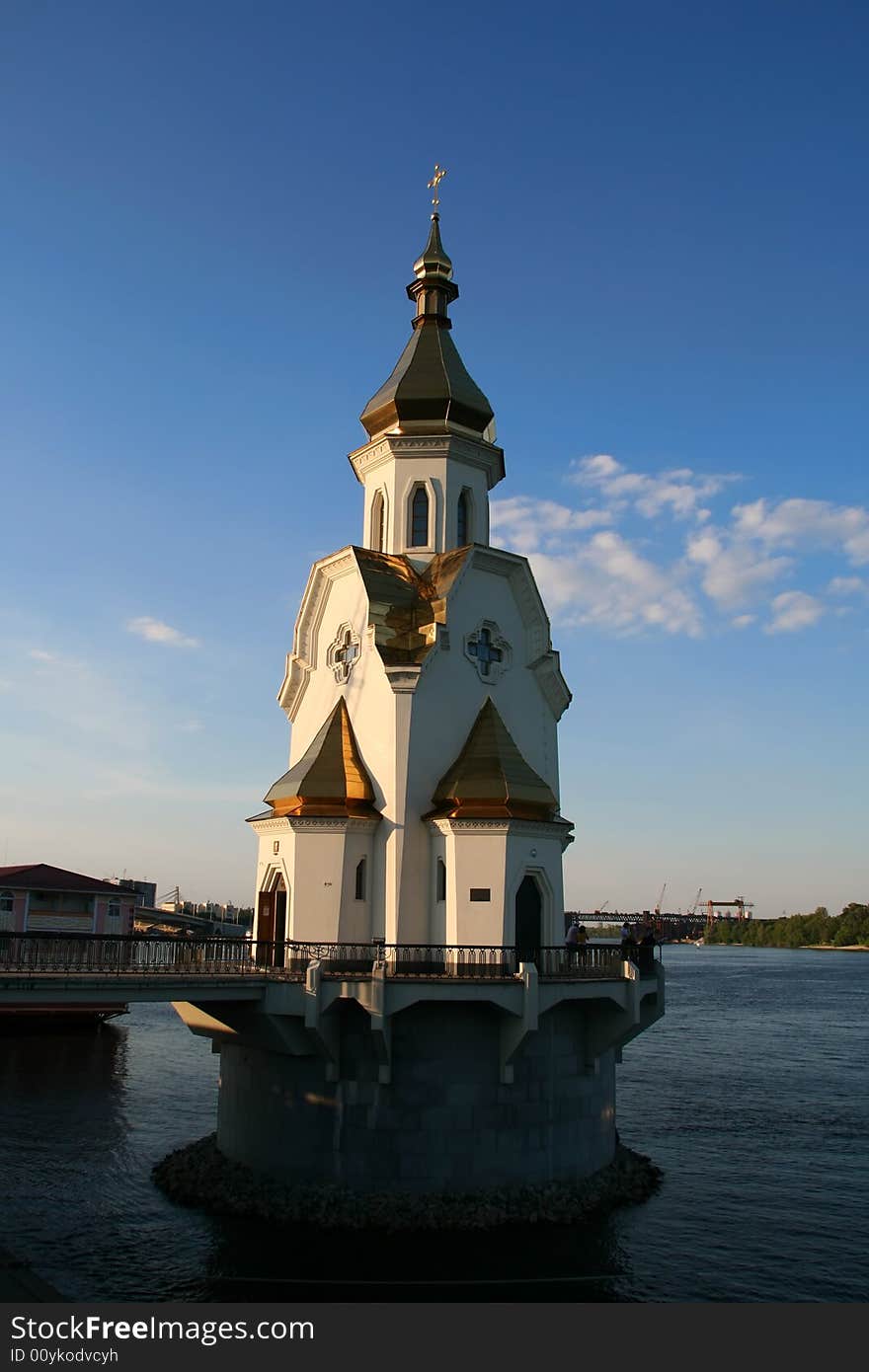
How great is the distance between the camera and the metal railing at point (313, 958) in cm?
1938

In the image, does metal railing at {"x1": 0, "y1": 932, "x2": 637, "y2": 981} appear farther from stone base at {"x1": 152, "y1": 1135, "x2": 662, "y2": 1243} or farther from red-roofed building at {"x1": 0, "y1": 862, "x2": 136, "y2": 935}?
red-roofed building at {"x1": 0, "y1": 862, "x2": 136, "y2": 935}

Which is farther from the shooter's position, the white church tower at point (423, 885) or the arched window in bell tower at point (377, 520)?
the arched window in bell tower at point (377, 520)

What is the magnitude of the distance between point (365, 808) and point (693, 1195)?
38.5ft

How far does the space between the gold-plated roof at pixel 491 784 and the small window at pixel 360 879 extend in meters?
1.92

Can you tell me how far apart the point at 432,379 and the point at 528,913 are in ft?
48.5

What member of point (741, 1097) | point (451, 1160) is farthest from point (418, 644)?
point (741, 1097)

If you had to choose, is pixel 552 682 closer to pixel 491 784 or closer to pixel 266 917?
pixel 491 784

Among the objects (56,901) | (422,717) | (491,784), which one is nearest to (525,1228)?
(491,784)

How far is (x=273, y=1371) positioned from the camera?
39.8 feet

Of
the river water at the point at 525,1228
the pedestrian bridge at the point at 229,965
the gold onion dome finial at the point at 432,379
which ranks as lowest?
the river water at the point at 525,1228

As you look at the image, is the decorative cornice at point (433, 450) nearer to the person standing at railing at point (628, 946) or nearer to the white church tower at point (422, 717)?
the white church tower at point (422, 717)

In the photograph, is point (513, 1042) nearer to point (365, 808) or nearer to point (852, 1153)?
point (365, 808)

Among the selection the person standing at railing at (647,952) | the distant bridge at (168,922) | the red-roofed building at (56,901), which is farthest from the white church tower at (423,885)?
the distant bridge at (168,922)

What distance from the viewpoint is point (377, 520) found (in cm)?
2945
